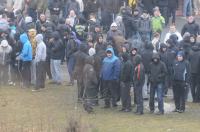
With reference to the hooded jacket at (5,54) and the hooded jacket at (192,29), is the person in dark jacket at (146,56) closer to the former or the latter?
the hooded jacket at (192,29)

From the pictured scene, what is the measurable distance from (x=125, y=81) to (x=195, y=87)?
9.23 ft

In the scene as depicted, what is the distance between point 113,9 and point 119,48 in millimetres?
6149

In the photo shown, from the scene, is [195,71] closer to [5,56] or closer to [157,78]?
[157,78]

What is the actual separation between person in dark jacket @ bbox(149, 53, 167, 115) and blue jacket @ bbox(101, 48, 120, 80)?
1.03 m

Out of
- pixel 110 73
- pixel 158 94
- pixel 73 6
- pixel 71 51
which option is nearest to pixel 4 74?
pixel 71 51

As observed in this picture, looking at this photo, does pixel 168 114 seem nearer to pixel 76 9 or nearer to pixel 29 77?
pixel 29 77

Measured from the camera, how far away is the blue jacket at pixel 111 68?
21.2 metres

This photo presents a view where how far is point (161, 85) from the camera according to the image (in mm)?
20859

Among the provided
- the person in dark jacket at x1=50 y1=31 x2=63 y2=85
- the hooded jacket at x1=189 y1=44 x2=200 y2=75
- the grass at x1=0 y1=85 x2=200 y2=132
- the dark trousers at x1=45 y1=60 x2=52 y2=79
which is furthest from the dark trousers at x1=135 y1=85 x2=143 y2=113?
the dark trousers at x1=45 y1=60 x2=52 y2=79

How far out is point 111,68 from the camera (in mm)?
21234

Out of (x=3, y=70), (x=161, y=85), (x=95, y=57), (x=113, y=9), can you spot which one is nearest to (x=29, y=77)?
(x=3, y=70)

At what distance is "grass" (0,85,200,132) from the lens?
18844mm

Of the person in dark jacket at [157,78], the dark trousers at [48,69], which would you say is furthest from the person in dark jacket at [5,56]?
the person in dark jacket at [157,78]

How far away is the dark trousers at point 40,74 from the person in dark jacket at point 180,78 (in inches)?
180
